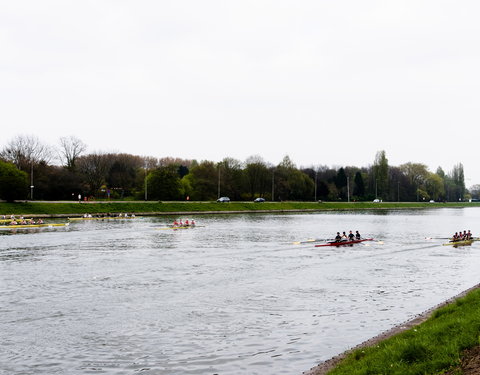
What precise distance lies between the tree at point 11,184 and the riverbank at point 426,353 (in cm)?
8056

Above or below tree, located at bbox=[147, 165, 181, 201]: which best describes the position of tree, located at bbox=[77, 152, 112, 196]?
above

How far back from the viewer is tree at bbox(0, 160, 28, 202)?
277 feet

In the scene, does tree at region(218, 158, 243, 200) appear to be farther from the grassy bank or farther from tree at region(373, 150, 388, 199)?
tree at region(373, 150, 388, 199)

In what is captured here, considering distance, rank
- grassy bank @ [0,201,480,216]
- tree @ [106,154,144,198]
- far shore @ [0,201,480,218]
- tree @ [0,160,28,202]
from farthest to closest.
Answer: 1. tree @ [106,154,144,198]
2. far shore @ [0,201,480,218]
3. grassy bank @ [0,201,480,216]
4. tree @ [0,160,28,202]

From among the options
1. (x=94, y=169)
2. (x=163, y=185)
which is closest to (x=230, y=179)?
(x=163, y=185)

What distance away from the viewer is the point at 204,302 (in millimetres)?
24391

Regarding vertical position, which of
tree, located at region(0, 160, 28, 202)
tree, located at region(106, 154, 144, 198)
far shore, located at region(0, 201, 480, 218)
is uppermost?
tree, located at region(106, 154, 144, 198)

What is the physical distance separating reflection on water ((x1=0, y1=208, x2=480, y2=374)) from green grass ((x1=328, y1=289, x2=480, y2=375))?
2521 millimetres

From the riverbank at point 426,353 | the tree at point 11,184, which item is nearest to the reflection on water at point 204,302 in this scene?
the riverbank at point 426,353

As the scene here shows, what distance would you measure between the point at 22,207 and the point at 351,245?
5883 cm

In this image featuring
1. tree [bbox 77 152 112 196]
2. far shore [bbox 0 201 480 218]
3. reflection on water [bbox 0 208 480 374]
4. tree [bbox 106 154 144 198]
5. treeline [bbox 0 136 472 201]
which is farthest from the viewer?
tree [bbox 106 154 144 198]

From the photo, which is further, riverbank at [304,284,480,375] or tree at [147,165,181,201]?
tree at [147,165,181,201]

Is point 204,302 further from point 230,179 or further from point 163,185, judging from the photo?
point 230,179

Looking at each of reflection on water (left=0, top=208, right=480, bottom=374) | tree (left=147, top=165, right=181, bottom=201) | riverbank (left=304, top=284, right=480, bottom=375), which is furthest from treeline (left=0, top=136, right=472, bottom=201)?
riverbank (left=304, top=284, right=480, bottom=375)
